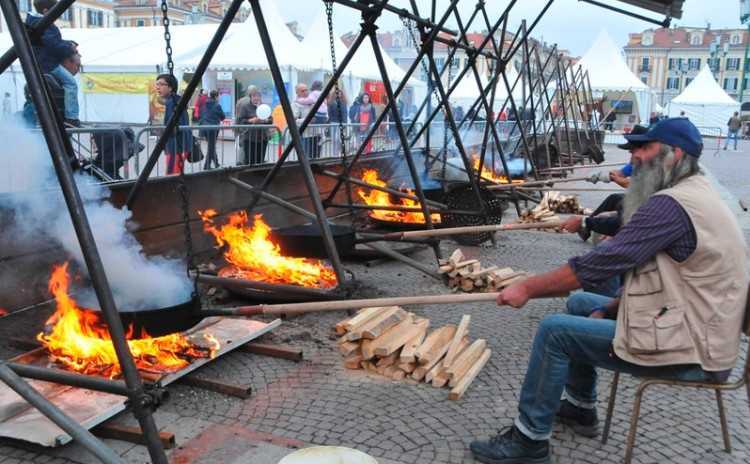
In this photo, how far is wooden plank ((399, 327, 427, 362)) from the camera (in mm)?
4660

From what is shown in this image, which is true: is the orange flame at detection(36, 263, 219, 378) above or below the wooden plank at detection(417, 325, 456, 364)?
above

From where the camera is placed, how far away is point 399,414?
4.18 m

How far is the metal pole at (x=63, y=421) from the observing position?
9.52 ft

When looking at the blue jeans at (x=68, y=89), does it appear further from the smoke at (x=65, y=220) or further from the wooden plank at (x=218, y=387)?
the wooden plank at (x=218, y=387)

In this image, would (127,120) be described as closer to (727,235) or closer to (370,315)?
(370,315)

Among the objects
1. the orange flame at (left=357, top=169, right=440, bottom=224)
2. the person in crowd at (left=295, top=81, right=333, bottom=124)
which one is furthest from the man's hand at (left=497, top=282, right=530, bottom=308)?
the person in crowd at (left=295, top=81, right=333, bottom=124)

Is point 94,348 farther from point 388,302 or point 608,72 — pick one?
point 608,72

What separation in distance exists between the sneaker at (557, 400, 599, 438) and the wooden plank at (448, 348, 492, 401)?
2.28 feet

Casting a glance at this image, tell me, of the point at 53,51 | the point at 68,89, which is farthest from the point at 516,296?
the point at 68,89

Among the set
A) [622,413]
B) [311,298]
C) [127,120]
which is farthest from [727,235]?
[127,120]

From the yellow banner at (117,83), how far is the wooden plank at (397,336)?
54.5 ft

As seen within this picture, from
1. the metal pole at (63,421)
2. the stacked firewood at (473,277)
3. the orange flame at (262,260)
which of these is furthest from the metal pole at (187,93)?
the stacked firewood at (473,277)

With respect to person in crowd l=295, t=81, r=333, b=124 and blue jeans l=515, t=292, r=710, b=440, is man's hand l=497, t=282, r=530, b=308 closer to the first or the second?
blue jeans l=515, t=292, r=710, b=440

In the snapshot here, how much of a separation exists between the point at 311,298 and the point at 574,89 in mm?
20838
